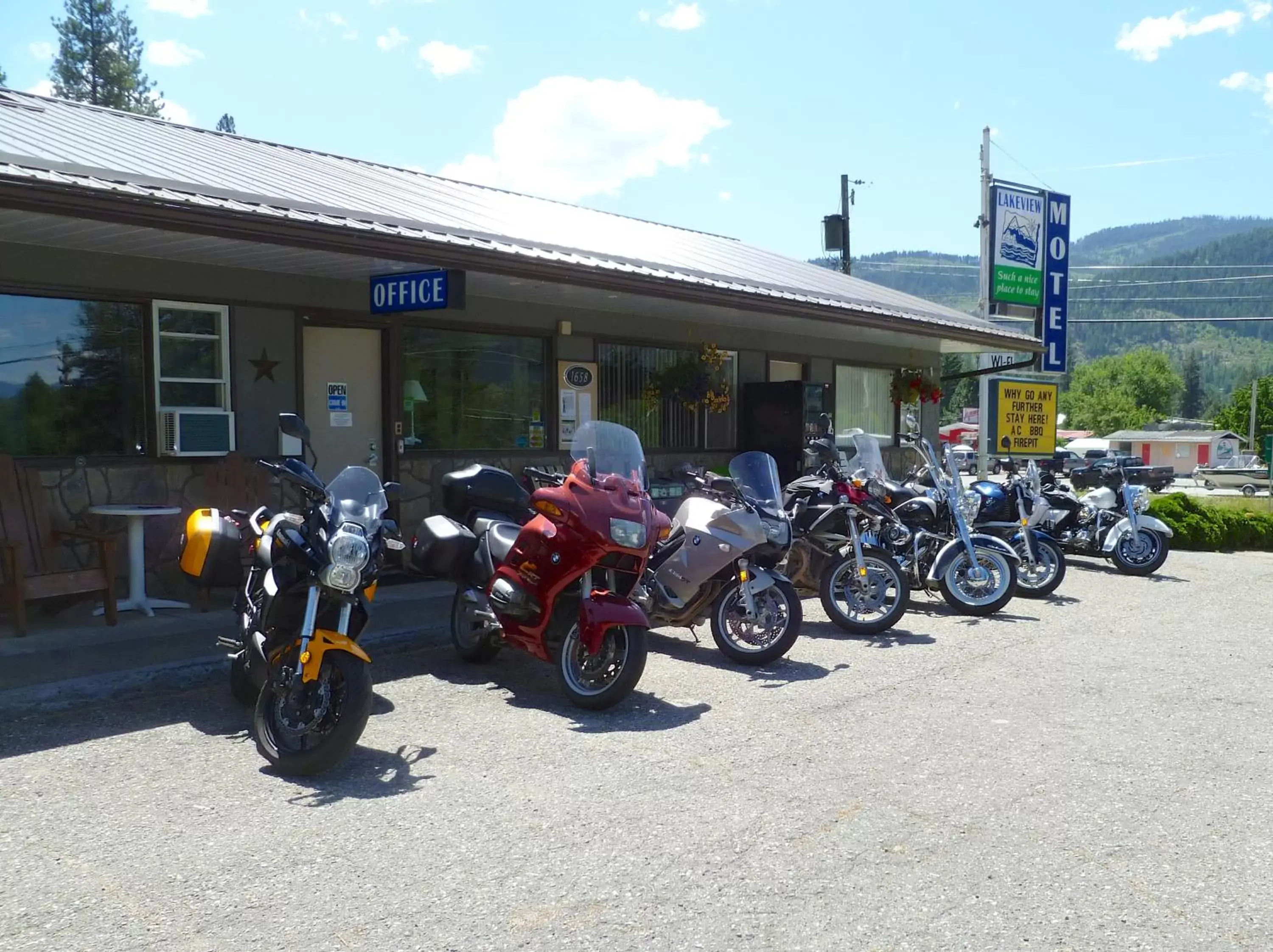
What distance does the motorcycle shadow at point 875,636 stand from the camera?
302 inches

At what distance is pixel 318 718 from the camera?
471 centimetres

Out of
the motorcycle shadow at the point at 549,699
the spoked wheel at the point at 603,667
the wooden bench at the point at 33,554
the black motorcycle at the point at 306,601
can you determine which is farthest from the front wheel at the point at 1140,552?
the wooden bench at the point at 33,554

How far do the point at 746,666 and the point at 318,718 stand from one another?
9.62ft

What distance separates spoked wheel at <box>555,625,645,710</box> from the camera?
5.64m

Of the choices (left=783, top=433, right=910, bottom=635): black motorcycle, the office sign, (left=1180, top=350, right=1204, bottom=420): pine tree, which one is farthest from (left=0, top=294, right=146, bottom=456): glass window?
(left=1180, top=350, right=1204, bottom=420): pine tree

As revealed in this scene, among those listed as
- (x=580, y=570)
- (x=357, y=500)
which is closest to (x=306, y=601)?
(x=357, y=500)

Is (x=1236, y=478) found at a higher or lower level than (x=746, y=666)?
lower

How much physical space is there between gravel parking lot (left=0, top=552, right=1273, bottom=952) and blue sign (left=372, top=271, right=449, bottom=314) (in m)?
2.75

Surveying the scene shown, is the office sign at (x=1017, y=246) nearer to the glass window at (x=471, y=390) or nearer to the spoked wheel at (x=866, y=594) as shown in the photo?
the glass window at (x=471, y=390)

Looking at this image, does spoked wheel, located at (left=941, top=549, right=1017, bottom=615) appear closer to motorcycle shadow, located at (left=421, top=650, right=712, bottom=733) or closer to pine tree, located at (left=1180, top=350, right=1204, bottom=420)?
motorcycle shadow, located at (left=421, top=650, right=712, bottom=733)

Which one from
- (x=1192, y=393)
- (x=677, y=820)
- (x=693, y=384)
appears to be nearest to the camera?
(x=677, y=820)

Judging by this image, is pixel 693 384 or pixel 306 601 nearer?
pixel 306 601

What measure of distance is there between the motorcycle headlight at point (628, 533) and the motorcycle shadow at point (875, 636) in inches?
93.3

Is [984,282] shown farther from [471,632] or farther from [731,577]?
[471,632]
